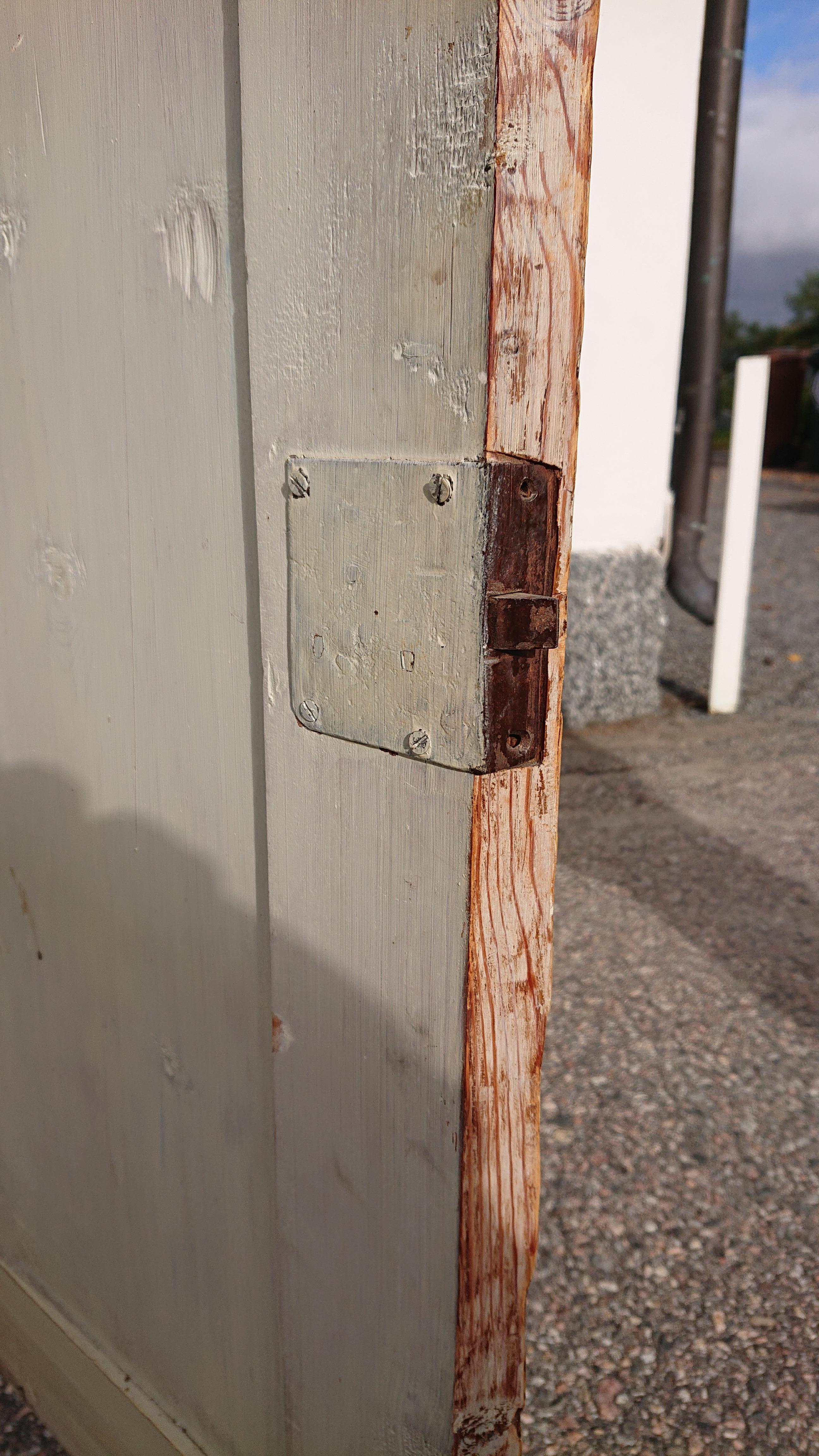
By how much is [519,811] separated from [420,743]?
82mm

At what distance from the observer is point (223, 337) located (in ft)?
2.48

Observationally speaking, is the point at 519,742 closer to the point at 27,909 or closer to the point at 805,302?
the point at 27,909

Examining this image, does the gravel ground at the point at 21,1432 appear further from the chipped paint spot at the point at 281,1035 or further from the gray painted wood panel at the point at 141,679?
the chipped paint spot at the point at 281,1035

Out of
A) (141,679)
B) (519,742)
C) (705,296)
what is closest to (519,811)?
(519,742)

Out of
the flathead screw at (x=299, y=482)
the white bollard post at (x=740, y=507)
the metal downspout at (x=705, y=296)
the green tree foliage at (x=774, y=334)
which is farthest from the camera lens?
the green tree foliage at (x=774, y=334)

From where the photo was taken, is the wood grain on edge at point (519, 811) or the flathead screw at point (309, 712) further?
the flathead screw at point (309, 712)

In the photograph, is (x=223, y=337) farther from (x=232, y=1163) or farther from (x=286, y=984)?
(x=232, y=1163)

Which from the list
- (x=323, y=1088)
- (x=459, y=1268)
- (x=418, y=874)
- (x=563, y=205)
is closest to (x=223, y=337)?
(x=563, y=205)

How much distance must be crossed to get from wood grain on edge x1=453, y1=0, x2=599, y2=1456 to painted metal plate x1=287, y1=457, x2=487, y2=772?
0.05 meters

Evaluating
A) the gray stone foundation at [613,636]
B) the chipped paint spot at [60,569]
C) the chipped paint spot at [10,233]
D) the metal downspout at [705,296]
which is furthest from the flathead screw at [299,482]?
the metal downspout at [705,296]

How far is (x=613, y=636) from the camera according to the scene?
4539mm

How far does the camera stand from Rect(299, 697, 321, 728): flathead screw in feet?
2.37

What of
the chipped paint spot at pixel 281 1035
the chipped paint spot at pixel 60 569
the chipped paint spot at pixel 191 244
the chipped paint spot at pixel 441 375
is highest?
the chipped paint spot at pixel 191 244

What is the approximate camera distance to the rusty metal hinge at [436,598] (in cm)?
60
